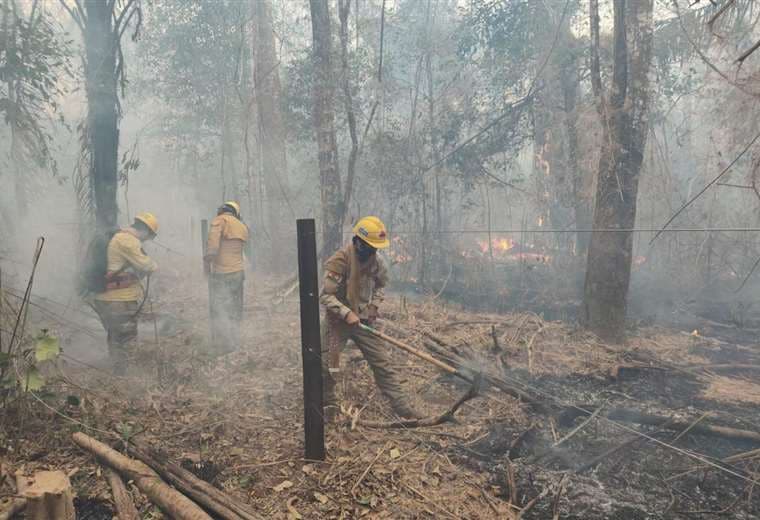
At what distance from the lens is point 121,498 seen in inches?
113

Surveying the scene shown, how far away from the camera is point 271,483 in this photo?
133 inches

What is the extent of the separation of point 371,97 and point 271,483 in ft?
51.5

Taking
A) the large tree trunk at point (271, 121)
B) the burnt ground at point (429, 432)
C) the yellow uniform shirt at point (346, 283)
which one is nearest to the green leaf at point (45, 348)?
the burnt ground at point (429, 432)

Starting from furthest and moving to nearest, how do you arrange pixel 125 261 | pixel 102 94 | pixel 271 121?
pixel 271 121
pixel 102 94
pixel 125 261

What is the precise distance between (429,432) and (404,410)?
37 centimetres

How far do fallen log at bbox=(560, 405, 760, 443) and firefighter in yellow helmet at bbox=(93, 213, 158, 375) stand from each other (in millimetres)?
5065

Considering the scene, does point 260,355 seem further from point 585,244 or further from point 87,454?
point 585,244

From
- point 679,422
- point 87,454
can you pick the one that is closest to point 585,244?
point 679,422

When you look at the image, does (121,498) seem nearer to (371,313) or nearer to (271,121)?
(371,313)

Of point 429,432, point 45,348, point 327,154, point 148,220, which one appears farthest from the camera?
point 327,154

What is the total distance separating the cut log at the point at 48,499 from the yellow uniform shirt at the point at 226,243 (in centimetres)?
447

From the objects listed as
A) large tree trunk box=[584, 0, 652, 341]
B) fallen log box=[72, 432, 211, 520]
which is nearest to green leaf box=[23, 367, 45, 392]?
fallen log box=[72, 432, 211, 520]

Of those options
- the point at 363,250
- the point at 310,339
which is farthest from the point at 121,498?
the point at 363,250

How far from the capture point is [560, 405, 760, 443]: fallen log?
4230mm
